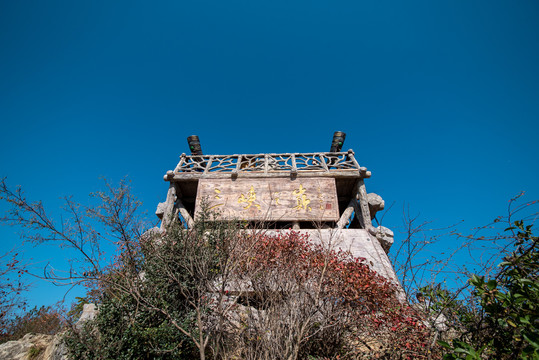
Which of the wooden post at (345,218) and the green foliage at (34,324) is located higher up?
the wooden post at (345,218)

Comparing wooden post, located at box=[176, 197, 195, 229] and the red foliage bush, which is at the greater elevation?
wooden post, located at box=[176, 197, 195, 229]

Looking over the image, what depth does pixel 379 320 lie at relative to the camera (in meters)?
4.54

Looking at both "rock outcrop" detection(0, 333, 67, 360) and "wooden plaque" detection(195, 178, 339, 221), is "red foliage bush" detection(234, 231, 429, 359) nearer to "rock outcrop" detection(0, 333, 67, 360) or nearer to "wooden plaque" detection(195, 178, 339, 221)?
"wooden plaque" detection(195, 178, 339, 221)

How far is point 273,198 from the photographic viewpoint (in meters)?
8.19

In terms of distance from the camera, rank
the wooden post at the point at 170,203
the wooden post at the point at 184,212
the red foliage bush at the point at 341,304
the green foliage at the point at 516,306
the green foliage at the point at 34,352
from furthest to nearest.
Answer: the wooden post at the point at 184,212 → the wooden post at the point at 170,203 → the green foliage at the point at 34,352 → the red foliage bush at the point at 341,304 → the green foliage at the point at 516,306

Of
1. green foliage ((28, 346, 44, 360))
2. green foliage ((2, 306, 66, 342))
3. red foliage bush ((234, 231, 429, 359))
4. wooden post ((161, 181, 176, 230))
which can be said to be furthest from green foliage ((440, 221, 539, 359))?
green foliage ((2, 306, 66, 342))

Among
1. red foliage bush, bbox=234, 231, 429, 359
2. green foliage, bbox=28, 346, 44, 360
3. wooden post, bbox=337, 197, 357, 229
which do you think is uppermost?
wooden post, bbox=337, 197, 357, 229

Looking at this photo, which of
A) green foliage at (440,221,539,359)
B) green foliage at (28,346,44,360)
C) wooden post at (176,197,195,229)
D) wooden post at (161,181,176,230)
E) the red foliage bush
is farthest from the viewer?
wooden post at (176,197,195,229)

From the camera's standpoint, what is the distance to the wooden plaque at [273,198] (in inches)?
311

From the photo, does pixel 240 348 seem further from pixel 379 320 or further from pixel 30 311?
pixel 30 311

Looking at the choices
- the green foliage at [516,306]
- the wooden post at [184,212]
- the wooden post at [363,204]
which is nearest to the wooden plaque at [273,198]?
the wooden post at [184,212]

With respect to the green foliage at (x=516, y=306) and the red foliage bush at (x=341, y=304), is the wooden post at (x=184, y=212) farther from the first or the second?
the green foliage at (x=516, y=306)

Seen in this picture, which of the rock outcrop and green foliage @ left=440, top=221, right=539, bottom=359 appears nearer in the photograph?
green foliage @ left=440, top=221, right=539, bottom=359

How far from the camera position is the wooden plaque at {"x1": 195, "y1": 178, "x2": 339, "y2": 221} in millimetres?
7895
